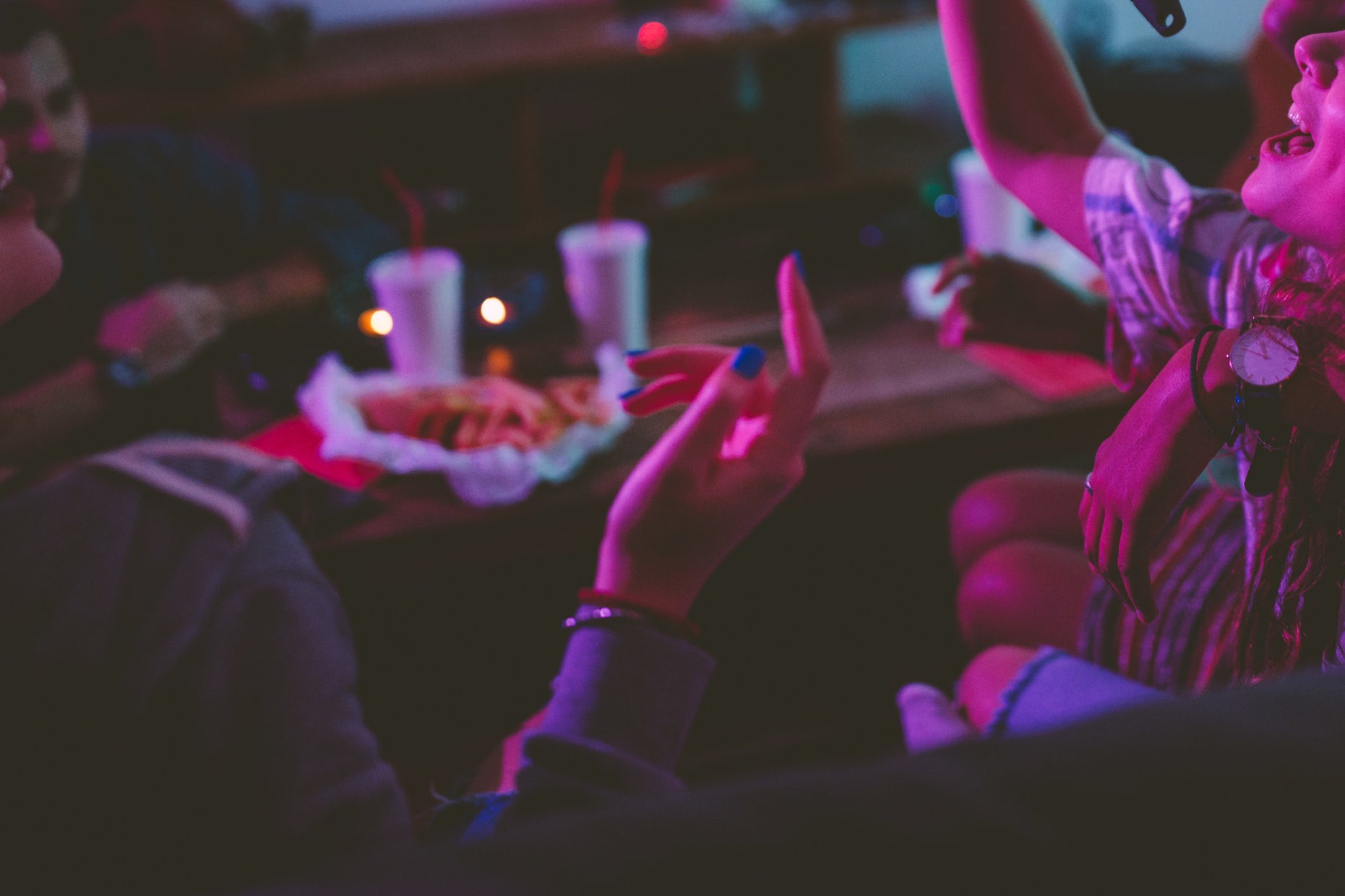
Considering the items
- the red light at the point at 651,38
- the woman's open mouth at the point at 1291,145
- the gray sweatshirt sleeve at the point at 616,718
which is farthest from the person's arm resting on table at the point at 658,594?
the red light at the point at 651,38

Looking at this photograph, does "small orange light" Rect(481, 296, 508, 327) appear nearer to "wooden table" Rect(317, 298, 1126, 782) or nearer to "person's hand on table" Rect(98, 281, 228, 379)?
"wooden table" Rect(317, 298, 1126, 782)

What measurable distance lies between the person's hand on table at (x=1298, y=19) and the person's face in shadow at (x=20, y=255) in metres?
0.81

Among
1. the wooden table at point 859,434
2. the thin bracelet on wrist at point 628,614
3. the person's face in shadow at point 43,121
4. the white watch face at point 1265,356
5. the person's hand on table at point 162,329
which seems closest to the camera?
the white watch face at point 1265,356

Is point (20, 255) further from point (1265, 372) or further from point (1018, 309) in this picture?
point (1018, 309)

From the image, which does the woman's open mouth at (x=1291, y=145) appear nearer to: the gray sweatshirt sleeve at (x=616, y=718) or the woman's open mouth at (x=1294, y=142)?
the woman's open mouth at (x=1294, y=142)

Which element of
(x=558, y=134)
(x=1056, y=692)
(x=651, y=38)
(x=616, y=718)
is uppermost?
(x=651, y=38)

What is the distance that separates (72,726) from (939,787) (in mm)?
557

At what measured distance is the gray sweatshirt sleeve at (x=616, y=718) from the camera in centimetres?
59

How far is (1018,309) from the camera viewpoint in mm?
1032

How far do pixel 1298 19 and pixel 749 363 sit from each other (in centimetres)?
43

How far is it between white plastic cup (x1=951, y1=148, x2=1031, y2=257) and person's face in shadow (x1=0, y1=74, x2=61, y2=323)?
1121 millimetres

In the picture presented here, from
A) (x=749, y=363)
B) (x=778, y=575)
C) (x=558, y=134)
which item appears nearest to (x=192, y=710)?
(x=749, y=363)

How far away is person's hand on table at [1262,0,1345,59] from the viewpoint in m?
0.63

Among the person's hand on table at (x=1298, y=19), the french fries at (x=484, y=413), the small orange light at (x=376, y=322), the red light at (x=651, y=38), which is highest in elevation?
the red light at (x=651, y=38)
